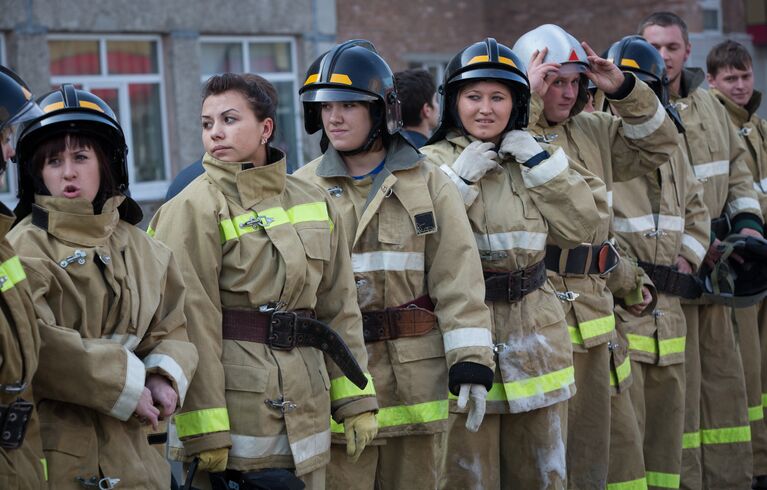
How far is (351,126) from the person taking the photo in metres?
4.54

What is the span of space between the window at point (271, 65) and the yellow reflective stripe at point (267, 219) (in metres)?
11.8

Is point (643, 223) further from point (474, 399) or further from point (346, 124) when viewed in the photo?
point (346, 124)

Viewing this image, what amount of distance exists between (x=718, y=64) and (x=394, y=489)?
4379 millimetres

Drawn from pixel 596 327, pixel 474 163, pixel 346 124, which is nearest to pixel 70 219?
pixel 346 124

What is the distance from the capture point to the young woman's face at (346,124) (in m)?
4.53

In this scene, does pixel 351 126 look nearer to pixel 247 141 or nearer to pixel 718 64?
pixel 247 141

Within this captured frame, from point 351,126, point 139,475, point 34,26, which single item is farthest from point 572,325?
point 34,26

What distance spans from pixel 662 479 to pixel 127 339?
3574 millimetres

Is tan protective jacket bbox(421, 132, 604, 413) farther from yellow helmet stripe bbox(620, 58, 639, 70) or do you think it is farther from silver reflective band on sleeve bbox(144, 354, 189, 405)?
silver reflective band on sleeve bbox(144, 354, 189, 405)

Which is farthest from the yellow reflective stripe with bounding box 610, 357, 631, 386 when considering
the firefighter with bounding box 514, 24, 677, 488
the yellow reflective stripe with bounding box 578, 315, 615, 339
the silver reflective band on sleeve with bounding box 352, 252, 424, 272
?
the silver reflective band on sleeve with bounding box 352, 252, 424, 272

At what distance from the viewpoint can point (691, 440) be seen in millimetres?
6539

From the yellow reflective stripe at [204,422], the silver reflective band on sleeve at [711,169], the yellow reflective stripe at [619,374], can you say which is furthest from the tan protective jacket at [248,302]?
the silver reflective band on sleeve at [711,169]

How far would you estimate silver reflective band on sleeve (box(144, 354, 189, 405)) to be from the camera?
3.56m

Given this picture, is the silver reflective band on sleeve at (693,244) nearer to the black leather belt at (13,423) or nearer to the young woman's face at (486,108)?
the young woman's face at (486,108)
